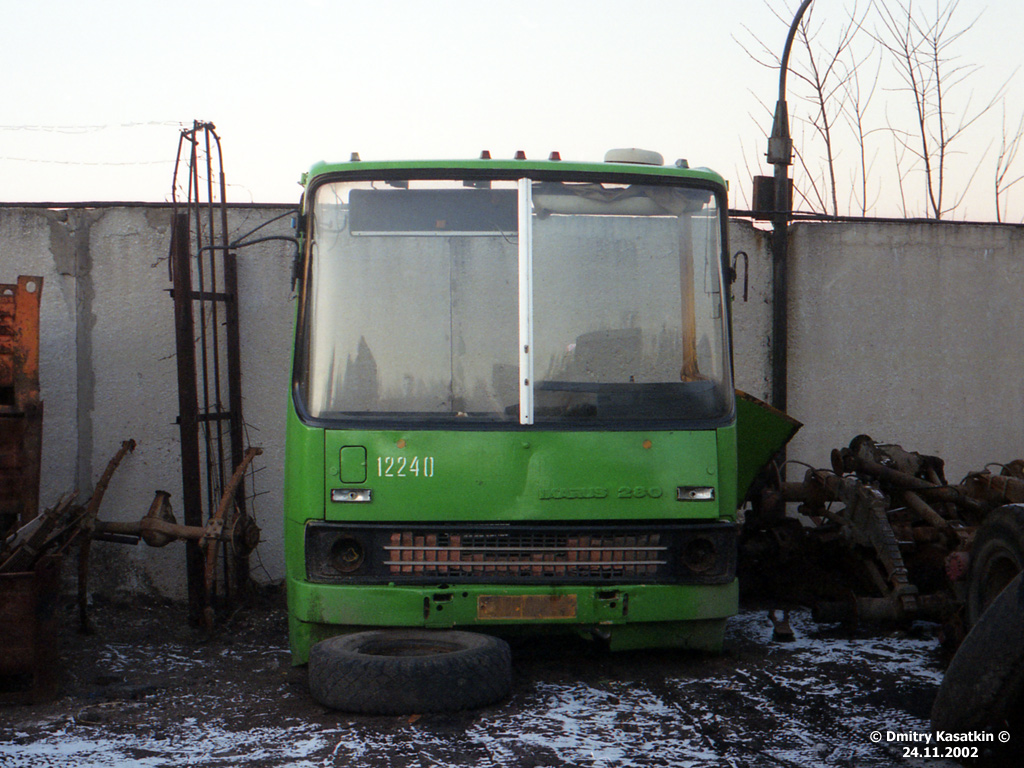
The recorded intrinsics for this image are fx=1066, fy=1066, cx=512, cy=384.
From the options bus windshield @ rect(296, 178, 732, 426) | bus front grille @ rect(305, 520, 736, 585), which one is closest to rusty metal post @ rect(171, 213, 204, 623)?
bus windshield @ rect(296, 178, 732, 426)

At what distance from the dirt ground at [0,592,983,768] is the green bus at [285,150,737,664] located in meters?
0.35

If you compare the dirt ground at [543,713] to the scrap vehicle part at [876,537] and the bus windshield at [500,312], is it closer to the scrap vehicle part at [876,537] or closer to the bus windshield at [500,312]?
the scrap vehicle part at [876,537]

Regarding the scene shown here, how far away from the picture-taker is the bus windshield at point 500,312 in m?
5.22

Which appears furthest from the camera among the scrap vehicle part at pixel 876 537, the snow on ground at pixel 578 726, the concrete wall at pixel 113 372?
the concrete wall at pixel 113 372

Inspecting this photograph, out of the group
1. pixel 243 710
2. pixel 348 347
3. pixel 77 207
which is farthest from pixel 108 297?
pixel 243 710

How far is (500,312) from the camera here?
17.4 feet

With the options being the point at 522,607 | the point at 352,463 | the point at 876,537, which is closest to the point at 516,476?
the point at 522,607

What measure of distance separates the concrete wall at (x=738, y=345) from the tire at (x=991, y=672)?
14.8ft

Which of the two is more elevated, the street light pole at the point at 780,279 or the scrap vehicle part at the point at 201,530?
the street light pole at the point at 780,279

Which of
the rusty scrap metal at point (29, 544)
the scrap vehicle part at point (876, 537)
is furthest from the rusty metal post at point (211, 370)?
the scrap vehicle part at point (876, 537)

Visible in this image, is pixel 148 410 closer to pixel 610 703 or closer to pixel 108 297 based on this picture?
pixel 108 297

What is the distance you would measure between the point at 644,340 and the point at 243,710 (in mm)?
2608

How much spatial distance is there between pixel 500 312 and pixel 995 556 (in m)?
2.69

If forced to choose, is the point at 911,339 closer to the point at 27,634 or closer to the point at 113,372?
the point at 113,372
